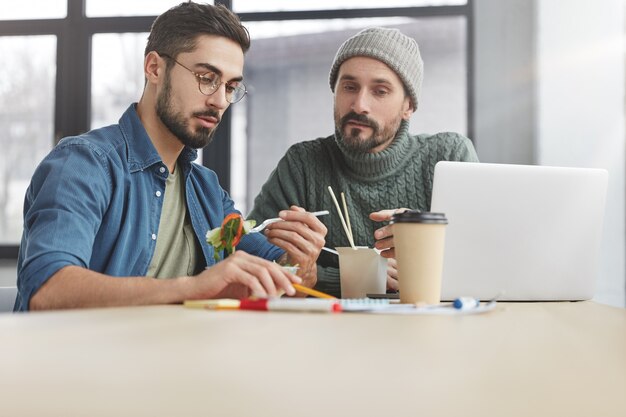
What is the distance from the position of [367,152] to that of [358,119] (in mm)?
113

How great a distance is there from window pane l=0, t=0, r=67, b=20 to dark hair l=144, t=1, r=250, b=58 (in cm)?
231

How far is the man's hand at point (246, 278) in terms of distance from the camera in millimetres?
965

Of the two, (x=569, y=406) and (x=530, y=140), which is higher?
(x=530, y=140)

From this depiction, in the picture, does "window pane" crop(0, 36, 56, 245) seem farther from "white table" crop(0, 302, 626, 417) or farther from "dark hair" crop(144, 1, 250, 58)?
"white table" crop(0, 302, 626, 417)

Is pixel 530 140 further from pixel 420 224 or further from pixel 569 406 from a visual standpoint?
pixel 569 406

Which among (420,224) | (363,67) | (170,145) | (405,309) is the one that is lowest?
(405,309)

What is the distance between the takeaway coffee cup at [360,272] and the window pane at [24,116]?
9.95ft

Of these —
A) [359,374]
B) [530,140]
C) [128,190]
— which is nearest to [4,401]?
[359,374]

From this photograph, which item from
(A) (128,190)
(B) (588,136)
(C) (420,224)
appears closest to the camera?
(C) (420,224)

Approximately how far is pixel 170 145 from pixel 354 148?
628mm

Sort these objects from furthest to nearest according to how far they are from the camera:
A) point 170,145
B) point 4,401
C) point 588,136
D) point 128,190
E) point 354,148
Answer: point 588,136 < point 354,148 < point 170,145 < point 128,190 < point 4,401

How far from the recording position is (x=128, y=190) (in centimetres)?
157

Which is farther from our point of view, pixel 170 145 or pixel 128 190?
pixel 170 145

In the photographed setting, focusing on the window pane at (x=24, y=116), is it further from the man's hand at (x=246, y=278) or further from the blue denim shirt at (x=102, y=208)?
the man's hand at (x=246, y=278)
